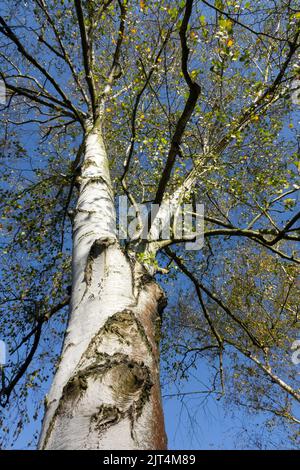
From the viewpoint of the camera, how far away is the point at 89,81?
438 cm

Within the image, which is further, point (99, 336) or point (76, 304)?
point (76, 304)

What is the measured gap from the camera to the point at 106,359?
58.9 inches

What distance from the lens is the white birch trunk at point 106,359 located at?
1.24 metres

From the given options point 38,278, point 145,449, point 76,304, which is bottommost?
point 145,449

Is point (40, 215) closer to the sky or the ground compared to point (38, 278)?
closer to the sky

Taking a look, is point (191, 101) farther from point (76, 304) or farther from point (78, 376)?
point (78, 376)

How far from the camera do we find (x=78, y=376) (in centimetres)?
143

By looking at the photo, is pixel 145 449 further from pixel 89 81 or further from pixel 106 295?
pixel 89 81

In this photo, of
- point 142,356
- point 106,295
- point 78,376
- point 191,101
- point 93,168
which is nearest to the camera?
point 78,376

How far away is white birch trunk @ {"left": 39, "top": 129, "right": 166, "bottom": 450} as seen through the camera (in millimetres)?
1239

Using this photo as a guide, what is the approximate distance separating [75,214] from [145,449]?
1880 mm

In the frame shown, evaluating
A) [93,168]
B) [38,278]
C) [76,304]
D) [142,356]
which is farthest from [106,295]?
[38,278]

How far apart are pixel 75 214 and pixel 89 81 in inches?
89.9
